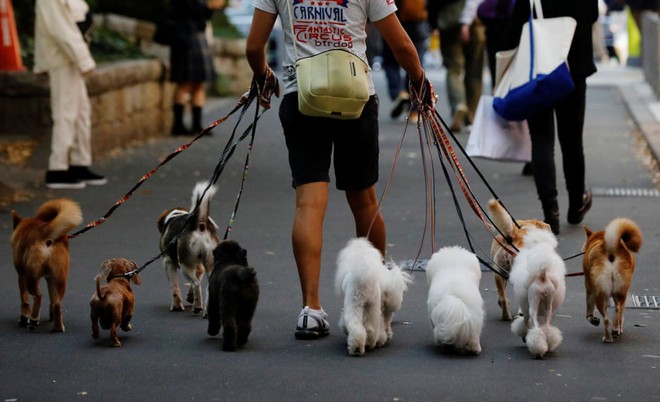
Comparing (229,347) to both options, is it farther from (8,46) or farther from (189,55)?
(189,55)

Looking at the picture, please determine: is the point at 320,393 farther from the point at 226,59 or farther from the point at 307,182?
the point at 226,59

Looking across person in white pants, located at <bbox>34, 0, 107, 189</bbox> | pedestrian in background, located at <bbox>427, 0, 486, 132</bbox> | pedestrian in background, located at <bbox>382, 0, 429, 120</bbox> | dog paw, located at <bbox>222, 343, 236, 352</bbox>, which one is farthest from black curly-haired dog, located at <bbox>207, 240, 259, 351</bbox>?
pedestrian in background, located at <bbox>382, 0, 429, 120</bbox>

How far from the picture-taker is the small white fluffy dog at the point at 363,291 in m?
5.94

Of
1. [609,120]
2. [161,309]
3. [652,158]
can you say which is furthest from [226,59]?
[161,309]

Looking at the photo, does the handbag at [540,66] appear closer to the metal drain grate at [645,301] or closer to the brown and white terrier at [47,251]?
the metal drain grate at [645,301]

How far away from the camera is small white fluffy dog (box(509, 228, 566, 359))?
5891 mm

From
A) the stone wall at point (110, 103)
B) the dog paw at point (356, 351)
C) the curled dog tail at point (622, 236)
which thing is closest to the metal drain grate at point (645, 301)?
the curled dog tail at point (622, 236)

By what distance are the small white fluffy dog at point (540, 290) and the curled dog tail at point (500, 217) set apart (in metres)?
0.71

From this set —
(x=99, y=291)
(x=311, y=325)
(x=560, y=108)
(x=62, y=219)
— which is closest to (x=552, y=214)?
(x=560, y=108)

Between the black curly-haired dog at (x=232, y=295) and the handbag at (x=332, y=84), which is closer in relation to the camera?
the black curly-haired dog at (x=232, y=295)

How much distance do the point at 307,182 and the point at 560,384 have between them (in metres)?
1.68

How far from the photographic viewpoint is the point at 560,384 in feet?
18.2

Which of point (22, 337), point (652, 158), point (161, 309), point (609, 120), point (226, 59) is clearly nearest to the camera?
point (22, 337)

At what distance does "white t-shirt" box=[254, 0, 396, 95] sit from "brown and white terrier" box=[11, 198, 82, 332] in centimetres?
136
